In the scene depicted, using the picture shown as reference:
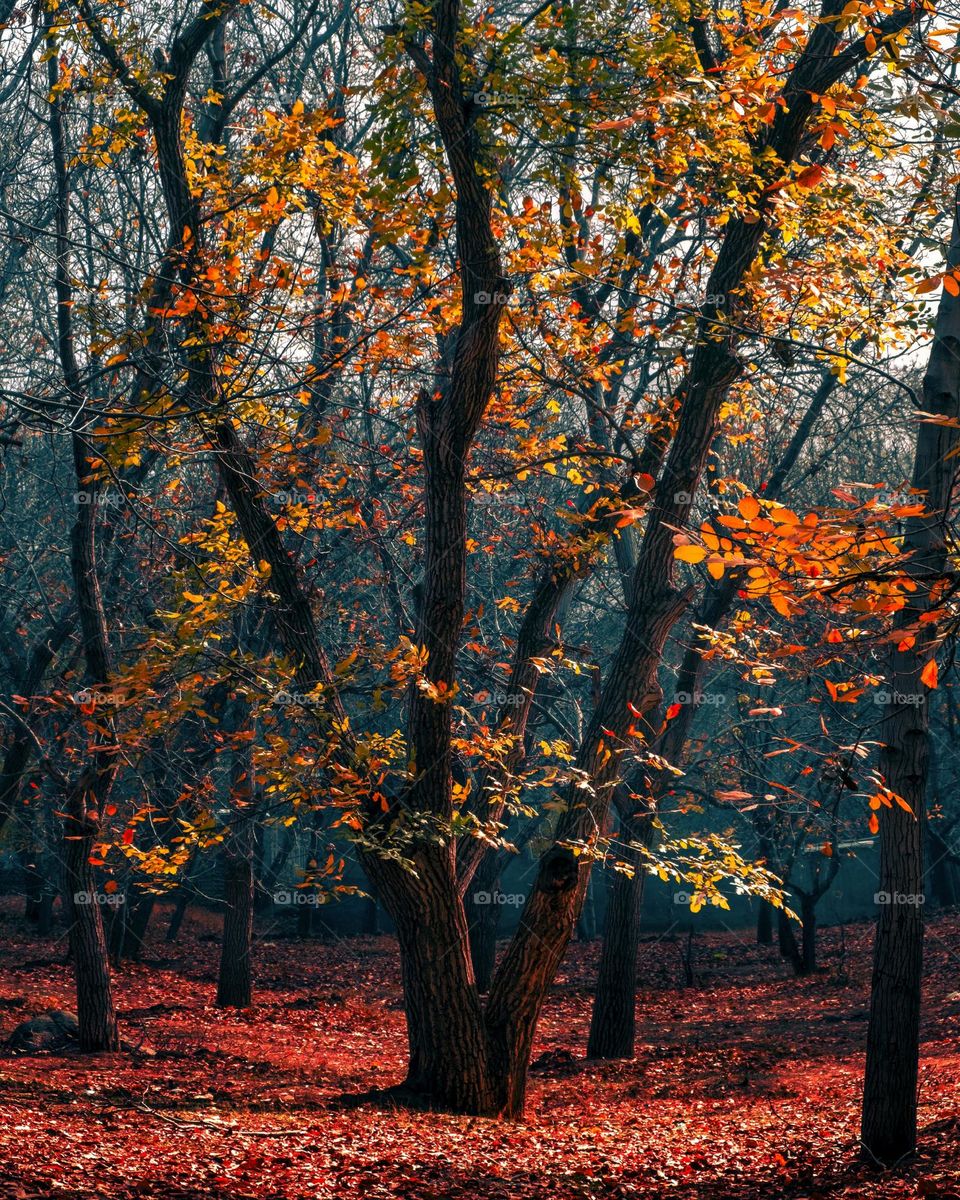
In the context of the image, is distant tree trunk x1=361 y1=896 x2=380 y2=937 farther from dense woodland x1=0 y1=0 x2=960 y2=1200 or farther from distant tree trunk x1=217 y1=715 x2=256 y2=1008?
dense woodland x1=0 y1=0 x2=960 y2=1200

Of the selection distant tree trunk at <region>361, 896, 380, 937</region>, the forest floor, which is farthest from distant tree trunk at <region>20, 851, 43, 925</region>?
distant tree trunk at <region>361, 896, 380, 937</region>

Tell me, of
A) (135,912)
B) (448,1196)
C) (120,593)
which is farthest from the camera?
(135,912)

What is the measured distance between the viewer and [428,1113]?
25.8ft

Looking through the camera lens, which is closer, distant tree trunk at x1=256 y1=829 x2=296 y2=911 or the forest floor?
the forest floor

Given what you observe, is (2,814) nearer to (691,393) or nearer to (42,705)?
(42,705)

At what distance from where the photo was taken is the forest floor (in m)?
6.28

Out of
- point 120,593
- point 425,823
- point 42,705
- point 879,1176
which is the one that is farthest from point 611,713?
point 120,593

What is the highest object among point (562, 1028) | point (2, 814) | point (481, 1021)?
point (2, 814)

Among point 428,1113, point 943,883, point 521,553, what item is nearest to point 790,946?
point 943,883

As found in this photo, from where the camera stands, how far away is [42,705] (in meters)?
12.9

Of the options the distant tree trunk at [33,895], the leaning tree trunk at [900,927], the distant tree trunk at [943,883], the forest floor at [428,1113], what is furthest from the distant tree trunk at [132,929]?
the distant tree trunk at [943,883]

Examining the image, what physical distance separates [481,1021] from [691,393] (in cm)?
476

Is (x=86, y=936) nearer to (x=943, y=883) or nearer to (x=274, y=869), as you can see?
(x=274, y=869)

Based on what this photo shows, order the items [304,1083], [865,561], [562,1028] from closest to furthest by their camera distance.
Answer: [865,561] → [304,1083] → [562,1028]
